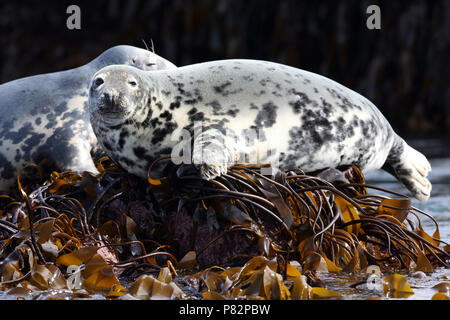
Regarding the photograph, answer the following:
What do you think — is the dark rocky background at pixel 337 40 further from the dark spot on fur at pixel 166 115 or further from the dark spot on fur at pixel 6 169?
the dark spot on fur at pixel 166 115

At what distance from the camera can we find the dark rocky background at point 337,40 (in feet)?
26.5

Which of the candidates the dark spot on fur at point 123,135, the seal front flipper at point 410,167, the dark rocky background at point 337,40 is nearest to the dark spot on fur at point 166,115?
the dark spot on fur at point 123,135

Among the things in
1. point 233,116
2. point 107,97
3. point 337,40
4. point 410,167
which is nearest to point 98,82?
point 107,97

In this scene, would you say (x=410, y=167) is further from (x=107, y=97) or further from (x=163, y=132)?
(x=107, y=97)

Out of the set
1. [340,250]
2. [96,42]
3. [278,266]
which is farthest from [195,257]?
[96,42]

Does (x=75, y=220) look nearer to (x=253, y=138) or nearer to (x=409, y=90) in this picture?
(x=253, y=138)

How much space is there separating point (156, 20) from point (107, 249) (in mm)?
8210

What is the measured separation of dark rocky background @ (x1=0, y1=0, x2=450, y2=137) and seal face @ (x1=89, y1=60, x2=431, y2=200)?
5.41 m

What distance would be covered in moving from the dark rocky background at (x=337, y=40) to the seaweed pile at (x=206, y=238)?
5695mm

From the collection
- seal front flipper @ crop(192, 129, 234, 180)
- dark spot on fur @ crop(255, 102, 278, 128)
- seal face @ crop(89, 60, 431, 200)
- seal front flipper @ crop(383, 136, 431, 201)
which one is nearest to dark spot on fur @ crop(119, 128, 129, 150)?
seal face @ crop(89, 60, 431, 200)

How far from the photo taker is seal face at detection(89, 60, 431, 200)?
8.21 feet

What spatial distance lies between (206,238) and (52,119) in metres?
1.23

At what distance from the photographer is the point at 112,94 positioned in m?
2.44
